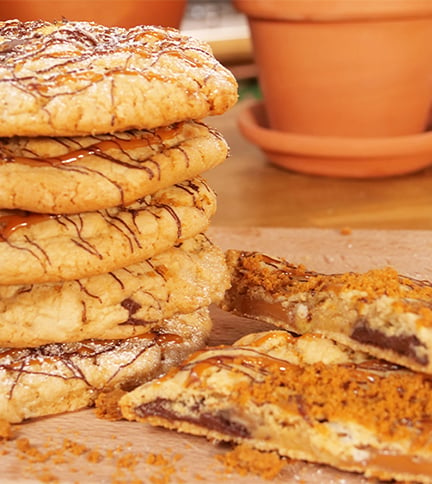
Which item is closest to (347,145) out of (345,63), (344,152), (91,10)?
(344,152)

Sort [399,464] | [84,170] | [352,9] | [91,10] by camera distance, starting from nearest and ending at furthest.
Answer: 1. [399,464]
2. [84,170]
3. [91,10]
4. [352,9]

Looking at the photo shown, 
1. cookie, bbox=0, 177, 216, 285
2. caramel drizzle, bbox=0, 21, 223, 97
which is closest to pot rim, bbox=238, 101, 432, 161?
caramel drizzle, bbox=0, 21, 223, 97

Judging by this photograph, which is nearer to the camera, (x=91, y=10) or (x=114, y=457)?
(x=114, y=457)

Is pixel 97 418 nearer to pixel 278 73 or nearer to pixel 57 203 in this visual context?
pixel 57 203

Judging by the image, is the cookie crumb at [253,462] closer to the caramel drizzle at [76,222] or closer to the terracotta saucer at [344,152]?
the caramel drizzle at [76,222]

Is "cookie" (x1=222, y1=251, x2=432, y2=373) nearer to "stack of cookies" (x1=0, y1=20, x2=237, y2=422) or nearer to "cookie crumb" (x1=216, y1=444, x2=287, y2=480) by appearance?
"stack of cookies" (x1=0, y1=20, x2=237, y2=422)

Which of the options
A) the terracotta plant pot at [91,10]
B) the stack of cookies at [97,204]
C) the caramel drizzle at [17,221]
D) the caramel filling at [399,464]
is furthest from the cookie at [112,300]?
the terracotta plant pot at [91,10]

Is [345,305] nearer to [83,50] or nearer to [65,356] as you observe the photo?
[65,356]
